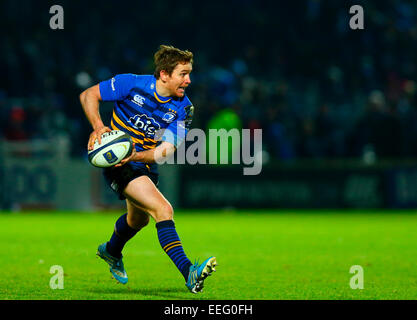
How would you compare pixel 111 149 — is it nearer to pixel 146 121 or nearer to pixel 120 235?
pixel 146 121

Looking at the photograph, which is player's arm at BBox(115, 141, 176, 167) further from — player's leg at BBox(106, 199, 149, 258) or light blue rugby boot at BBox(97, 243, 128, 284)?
light blue rugby boot at BBox(97, 243, 128, 284)

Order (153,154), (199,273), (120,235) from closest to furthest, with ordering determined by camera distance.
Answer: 1. (199,273)
2. (153,154)
3. (120,235)

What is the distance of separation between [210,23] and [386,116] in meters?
5.95

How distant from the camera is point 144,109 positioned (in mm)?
7359

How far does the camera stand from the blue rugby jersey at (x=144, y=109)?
7.34 m

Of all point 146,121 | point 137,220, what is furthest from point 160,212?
point 146,121

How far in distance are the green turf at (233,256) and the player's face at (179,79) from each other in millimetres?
1701

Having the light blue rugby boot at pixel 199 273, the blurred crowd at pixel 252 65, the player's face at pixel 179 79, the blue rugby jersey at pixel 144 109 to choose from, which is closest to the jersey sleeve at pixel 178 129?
the blue rugby jersey at pixel 144 109

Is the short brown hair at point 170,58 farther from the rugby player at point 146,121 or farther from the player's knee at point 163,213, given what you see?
the player's knee at point 163,213

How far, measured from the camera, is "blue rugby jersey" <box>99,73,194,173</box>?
289 inches

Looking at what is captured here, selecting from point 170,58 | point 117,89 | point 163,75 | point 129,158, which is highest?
point 170,58

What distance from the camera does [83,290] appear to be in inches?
277

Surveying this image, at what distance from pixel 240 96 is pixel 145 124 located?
13.5 metres

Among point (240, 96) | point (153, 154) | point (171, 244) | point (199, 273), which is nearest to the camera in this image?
point (199, 273)
